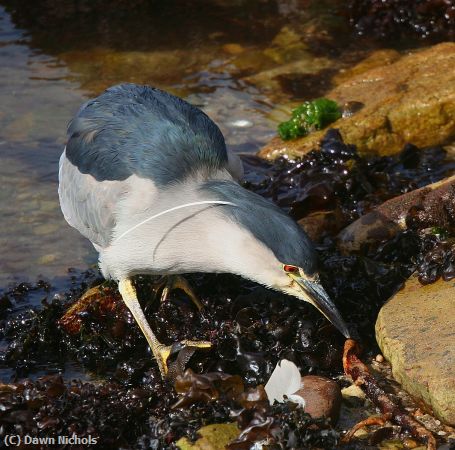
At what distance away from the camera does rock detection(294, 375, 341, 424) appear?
3795 mm

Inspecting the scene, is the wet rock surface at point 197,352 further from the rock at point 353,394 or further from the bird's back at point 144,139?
the bird's back at point 144,139

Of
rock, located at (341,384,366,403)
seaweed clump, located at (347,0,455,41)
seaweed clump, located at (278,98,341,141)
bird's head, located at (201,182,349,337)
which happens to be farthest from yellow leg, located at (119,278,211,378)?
seaweed clump, located at (347,0,455,41)

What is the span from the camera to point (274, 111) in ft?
24.8

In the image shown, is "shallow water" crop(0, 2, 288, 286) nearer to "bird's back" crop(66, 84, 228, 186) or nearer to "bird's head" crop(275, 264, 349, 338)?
"bird's back" crop(66, 84, 228, 186)

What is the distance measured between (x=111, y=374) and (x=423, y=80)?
376 centimetres

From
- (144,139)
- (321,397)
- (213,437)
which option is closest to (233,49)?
(144,139)

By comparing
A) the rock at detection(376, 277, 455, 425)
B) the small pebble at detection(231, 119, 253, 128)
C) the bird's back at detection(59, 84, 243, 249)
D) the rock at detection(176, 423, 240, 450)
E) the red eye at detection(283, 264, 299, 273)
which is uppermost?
the bird's back at detection(59, 84, 243, 249)

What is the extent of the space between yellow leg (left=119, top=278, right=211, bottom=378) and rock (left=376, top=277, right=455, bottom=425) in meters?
0.97

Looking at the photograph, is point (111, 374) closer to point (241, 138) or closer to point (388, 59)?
point (241, 138)

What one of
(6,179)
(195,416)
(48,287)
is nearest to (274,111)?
(6,179)

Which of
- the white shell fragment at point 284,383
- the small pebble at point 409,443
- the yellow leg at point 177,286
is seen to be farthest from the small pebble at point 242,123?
the small pebble at point 409,443

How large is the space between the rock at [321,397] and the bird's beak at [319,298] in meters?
0.34

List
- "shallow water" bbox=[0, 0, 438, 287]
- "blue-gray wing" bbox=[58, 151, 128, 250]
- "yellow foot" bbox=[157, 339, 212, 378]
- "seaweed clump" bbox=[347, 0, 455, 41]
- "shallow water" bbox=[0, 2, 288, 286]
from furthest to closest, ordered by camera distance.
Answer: "seaweed clump" bbox=[347, 0, 455, 41]
"shallow water" bbox=[0, 0, 438, 287]
"shallow water" bbox=[0, 2, 288, 286]
"blue-gray wing" bbox=[58, 151, 128, 250]
"yellow foot" bbox=[157, 339, 212, 378]

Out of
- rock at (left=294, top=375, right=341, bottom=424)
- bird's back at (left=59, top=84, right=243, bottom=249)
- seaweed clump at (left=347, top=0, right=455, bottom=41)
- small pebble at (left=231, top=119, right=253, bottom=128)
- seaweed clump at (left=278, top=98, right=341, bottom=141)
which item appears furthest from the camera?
seaweed clump at (left=347, top=0, right=455, bottom=41)
